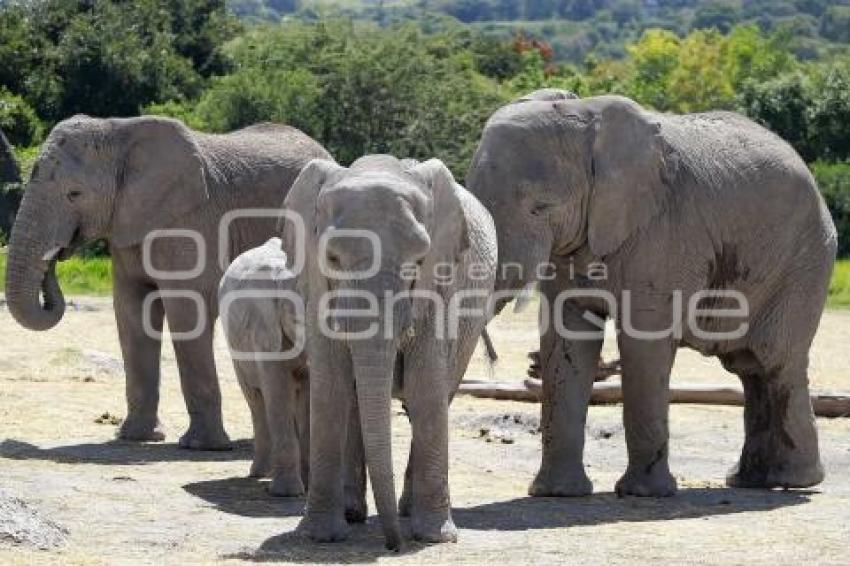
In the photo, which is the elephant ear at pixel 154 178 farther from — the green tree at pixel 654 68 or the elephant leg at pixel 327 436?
the green tree at pixel 654 68

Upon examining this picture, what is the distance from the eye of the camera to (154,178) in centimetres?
1245

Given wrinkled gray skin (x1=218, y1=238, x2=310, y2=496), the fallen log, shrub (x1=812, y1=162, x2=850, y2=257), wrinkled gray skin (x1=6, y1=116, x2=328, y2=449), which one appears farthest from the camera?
shrub (x1=812, y1=162, x2=850, y2=257)

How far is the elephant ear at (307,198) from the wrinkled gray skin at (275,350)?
3.37ft

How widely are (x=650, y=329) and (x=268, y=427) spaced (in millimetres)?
1989

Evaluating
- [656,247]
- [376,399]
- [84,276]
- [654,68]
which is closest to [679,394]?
[656,247]

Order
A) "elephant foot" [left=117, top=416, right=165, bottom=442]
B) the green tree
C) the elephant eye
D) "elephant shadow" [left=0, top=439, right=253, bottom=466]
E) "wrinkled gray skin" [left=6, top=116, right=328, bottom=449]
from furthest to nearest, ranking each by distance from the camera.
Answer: the green tree < "elephant foot" [left=117, top=416, right=165, bottom=442] < "wrinkled gray skin" [left=6, top=116, right=328, bottom=449] < "elephant shadow" [left=0, top=439, right=253, bottom=466] < the elephant eye

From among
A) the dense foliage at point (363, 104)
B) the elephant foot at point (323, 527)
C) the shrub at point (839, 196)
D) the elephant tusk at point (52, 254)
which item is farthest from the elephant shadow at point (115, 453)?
the shrub at point (839, 196)

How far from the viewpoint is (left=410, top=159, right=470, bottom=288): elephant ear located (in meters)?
8.35

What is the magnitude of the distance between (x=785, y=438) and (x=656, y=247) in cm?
148

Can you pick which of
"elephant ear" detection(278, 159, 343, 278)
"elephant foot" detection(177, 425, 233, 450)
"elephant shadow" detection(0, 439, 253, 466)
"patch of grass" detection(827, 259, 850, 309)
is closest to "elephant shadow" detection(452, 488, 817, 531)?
"elephant ear" detection(278, 159, 343, 278)

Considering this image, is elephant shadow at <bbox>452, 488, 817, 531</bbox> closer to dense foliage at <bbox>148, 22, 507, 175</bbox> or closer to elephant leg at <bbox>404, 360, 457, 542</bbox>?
elephant leg at <bbox>404, 360, 457, 542</bbox>

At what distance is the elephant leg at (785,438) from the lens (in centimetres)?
1120

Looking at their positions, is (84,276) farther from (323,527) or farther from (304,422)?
(323,527)

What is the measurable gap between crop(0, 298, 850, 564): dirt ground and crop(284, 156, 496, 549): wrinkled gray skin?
22 centimetres
